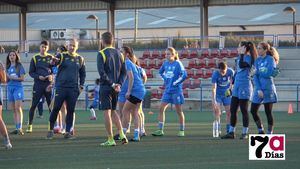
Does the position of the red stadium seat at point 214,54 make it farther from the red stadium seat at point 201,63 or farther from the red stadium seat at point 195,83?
the red stadium seat at point 195,83

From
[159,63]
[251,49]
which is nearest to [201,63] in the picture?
[159,63]

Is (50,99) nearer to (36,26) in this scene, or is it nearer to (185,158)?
(185,158)

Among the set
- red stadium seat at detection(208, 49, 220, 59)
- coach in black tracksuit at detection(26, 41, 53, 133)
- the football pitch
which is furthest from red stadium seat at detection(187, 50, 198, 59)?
coach in black tracksuit at detection(26, 41, 53, 133)

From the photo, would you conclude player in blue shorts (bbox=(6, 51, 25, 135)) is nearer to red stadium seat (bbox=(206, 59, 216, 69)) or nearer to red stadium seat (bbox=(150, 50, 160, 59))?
red stadium seat (bbox=(206, 59, 216, 69))

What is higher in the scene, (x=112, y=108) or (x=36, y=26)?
(x=36, y=26)

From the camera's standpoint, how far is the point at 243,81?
14.9 meters

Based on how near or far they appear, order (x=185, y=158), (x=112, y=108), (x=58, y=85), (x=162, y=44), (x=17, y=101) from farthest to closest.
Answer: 1. (x=162, y=44)
2. (x=17, y=101)
3. (x=58, y=85)
4. (x=112, y=108)
5. (x=185, y=158)

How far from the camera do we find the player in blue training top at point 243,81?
14711 mm

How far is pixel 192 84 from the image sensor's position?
110 ft

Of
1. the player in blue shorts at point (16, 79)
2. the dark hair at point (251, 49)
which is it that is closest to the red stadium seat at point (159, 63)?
the player in blue shorts at point (16, 79)

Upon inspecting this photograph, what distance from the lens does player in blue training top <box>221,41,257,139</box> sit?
14.7 m

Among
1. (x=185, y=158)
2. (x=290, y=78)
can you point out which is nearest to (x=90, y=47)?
(x=290, y=78)

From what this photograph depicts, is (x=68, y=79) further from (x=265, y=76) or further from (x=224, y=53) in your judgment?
(x=224, y=53)

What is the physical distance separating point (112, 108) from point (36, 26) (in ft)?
163
